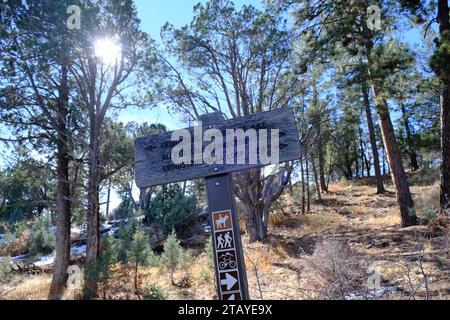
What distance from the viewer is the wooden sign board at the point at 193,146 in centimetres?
239

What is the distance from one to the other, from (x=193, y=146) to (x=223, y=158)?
312 mm

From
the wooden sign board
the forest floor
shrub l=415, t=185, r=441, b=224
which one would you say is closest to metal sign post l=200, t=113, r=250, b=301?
the wooden sign board

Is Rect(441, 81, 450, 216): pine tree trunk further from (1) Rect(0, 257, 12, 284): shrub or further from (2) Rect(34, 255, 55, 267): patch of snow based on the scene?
(2) Rect(34, 255, 55, 267): patch of snow

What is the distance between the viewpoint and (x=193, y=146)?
103 inches

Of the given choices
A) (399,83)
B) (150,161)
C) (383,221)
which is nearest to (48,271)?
(150,161)

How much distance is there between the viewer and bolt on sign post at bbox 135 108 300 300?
228 centimetres

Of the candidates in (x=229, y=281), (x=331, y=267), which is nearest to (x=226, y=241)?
(x=229, y=281)

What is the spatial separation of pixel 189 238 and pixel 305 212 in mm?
7294

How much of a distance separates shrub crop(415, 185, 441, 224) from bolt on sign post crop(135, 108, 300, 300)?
8320 millimetres

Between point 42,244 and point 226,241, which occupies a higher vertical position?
point 226,241

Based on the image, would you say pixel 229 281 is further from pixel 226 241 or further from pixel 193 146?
pixel 193 146

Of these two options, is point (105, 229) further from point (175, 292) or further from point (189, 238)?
point (175, 292)

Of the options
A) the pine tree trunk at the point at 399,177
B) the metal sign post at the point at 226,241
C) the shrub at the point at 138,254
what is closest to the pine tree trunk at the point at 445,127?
the pine tree trunk at the point at 399,177

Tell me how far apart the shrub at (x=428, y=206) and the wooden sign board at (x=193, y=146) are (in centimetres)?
826
